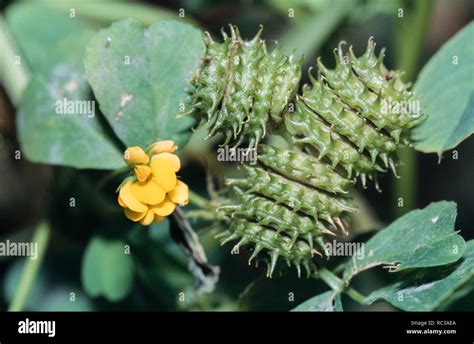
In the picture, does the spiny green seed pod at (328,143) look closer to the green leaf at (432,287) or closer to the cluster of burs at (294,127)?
the cluster of burs at (294,127)

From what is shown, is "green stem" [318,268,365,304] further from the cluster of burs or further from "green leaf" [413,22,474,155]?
"green leaf" [413,22,474,155]

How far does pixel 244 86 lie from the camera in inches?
63.2

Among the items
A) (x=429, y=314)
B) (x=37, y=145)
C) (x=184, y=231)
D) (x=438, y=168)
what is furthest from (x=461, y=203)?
(x=37, y=145)

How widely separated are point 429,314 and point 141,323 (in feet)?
2.54

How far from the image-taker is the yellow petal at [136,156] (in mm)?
1746

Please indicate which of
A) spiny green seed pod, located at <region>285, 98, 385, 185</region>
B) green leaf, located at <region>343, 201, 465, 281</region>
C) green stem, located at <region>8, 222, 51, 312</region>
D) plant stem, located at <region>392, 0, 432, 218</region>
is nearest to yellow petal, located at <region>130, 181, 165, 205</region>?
spiny green seed pod, located at <region>285, 98, 385, 185</region>

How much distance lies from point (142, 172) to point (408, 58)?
1304 mm

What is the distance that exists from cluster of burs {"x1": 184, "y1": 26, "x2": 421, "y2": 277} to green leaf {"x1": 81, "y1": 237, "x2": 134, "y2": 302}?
0.64 m

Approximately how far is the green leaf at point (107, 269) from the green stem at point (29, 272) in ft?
0.48

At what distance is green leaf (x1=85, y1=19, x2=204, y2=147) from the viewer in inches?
75.0

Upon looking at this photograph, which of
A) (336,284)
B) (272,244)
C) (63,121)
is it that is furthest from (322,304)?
(63,121)

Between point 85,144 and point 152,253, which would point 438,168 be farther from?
point 85,144

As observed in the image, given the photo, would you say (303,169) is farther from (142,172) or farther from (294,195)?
(142,172)

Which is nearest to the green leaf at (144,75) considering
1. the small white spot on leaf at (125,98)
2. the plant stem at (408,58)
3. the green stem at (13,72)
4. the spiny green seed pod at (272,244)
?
the small white spot on leaf at (125,98)
